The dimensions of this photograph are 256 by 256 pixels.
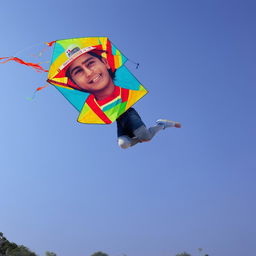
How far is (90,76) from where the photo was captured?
7.45m

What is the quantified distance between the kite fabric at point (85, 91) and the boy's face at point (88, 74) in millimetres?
73

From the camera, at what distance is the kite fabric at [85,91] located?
24.3 ft

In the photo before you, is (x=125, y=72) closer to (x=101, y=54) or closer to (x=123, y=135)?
(x=101, y=54)

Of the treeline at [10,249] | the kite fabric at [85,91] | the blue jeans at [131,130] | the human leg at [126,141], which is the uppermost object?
the treeline at [10,249]

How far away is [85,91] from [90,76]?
32cm

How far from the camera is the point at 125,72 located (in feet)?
25.4

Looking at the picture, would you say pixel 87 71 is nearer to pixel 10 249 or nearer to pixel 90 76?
pixel 90 76

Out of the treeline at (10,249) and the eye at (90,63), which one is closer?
the eye at (90,63)

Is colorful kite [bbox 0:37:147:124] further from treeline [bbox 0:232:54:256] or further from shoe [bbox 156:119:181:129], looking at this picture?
treeline [bbox 0:232:54:256]

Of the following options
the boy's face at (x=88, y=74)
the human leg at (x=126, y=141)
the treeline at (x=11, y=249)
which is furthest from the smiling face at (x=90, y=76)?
the treeline at (x=11, y=249)

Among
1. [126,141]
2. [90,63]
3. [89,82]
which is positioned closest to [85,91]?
[89,82]

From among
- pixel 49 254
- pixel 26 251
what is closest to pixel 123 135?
pixel 26 251

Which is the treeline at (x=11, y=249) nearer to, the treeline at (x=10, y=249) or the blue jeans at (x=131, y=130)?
the treeline at (x=10, y=249)

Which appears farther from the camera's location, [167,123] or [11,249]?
[11,249]
